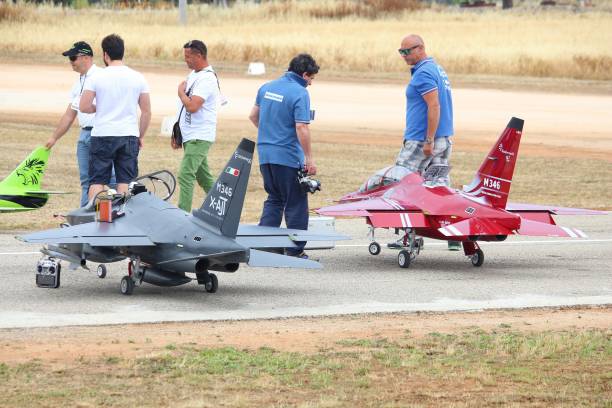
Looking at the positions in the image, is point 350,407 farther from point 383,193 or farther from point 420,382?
point 383,193

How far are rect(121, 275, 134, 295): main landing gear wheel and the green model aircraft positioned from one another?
13.4ft

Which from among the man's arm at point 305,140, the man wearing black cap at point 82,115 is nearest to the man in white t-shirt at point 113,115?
the man wearing black cap at point 82,115

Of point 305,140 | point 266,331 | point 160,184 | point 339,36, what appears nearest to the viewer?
point 266,331

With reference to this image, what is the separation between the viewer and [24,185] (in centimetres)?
1532

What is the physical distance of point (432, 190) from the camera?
13469 millimetres

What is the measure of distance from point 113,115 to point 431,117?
3.41 metres

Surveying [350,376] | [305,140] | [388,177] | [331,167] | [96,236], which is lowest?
[331,167]

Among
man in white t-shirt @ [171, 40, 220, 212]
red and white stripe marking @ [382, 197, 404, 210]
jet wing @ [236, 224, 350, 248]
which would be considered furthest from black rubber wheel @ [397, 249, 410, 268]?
man in white t-shirt @ [171, 40, 220, 212]

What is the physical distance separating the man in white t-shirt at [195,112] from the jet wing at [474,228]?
3257 millimetres

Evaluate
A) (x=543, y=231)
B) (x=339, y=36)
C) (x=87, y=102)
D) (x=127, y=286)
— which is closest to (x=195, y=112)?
(x=87, y=102)

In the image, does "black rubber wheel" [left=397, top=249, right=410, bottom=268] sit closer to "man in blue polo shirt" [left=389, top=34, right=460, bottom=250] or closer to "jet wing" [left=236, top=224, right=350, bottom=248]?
"man in blue polo shirt" [left=389, top=34, right=460, bottom=250]

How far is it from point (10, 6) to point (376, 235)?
57.7 m

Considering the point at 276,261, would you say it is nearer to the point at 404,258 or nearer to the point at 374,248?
the point at 404,258

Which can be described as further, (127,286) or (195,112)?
(195,112)
